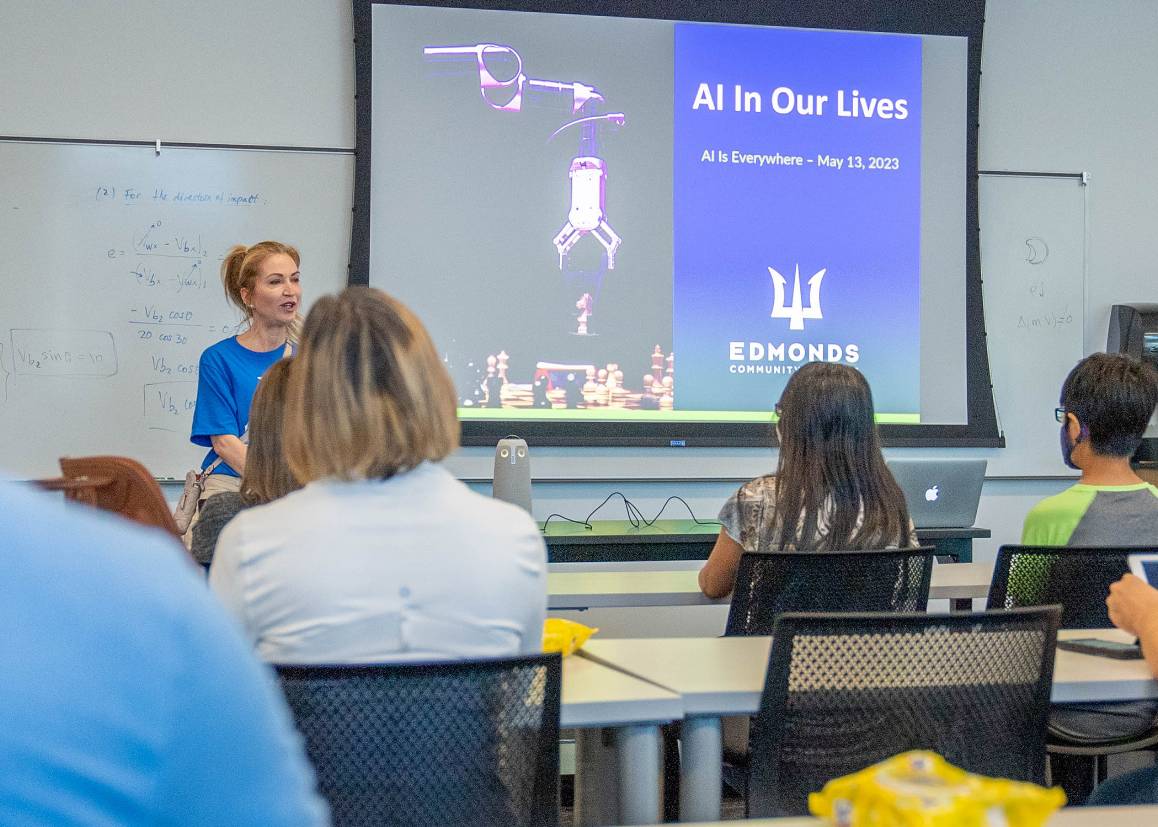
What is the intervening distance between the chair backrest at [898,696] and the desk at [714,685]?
2.0 inches

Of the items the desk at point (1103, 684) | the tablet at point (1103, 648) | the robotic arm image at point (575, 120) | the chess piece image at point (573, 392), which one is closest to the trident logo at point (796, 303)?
the robotic arm image at point (575, 120)

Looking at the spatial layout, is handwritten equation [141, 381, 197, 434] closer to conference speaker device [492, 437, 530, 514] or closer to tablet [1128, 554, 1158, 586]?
conference speaker device [492, 437, 530, 514]

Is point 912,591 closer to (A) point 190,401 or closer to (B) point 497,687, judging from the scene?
(B) point 497,687

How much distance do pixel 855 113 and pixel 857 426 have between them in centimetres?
311

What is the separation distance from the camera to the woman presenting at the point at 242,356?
3.23 m

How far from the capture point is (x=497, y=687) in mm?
1296

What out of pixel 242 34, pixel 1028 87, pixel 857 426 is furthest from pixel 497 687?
pixel 1028 87

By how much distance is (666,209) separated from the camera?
16.4 ft

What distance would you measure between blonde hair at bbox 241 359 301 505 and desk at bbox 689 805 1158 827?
116 cm

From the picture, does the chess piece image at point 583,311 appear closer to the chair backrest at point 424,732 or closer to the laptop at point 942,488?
the laptop at point 942,488

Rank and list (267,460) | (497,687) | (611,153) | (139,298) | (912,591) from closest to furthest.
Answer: (497,687)
(267,460)
(912,591)
(139,298)
(611,153)

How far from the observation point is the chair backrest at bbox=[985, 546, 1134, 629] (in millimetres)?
2164

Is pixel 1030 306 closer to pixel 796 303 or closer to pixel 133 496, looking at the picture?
pixel 796 303

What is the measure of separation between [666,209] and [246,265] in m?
2.17
